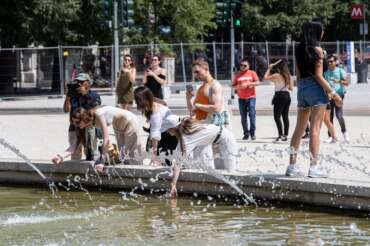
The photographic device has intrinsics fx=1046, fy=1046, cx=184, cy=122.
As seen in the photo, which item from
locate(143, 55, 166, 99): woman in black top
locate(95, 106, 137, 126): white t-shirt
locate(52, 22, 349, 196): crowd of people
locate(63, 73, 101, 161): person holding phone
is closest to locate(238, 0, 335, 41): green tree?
locate(143, 55, 166, 99): woman in black top

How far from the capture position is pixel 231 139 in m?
11.8

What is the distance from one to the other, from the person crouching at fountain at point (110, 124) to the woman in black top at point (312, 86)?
7.24ft

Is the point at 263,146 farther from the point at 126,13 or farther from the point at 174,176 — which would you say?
the point at 126,13

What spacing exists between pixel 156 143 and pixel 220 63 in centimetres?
3031

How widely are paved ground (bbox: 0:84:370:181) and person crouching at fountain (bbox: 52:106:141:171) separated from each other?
Answer: 57.6 inches

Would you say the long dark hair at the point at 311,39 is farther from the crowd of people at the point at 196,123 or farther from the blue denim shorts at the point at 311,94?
the blue denim shorts at the point at 311,94

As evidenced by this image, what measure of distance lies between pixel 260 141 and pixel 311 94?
6.69 metres

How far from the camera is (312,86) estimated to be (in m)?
10.9

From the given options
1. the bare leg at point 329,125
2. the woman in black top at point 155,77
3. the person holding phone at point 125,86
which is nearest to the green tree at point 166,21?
the person holding phone at point 125,86

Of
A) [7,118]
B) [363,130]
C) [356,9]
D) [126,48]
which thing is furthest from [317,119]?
[356,9]

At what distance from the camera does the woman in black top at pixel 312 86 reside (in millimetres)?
10852

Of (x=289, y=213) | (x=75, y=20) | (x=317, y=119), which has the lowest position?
(x=289, y=213)

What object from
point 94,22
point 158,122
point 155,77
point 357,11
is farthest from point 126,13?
point 357,11

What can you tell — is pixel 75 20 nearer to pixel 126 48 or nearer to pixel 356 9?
pixel 126 48
